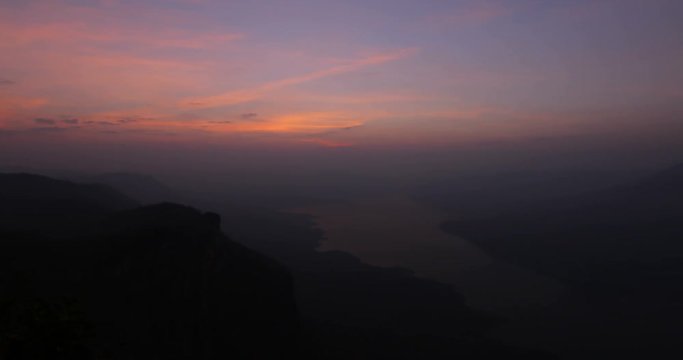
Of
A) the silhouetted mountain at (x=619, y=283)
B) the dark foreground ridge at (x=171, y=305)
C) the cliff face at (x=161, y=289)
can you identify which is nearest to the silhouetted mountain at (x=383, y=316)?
the dark foreground ridge at (x=171, y=305)

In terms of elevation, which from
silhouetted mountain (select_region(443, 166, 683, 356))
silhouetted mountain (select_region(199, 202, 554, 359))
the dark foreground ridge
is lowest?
silhouetted mountain (select_region(443, 166, 683, 356))

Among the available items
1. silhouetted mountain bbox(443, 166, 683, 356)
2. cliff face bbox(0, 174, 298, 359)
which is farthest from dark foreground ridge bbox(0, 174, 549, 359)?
silhouetted mountain bbox(443, 166, 683, 356)

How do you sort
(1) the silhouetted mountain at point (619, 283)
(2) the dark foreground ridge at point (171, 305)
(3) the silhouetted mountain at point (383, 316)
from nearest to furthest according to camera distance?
1. (2) the dark foreground ridge at point (171, 305)
2. (3) the silhouetted mountain at point (383, 316)
3. (1) the silhouetted mountain at point (619, 283)

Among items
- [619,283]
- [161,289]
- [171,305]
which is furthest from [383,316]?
[619,283]

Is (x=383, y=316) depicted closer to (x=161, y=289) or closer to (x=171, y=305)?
(x=171, y=305)

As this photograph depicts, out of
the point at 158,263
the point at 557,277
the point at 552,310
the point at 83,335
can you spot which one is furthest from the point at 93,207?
the point at 557,277

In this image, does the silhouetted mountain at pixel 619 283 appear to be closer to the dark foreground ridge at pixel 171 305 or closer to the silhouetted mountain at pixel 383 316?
the silhouetted mountain at pixel 383 316

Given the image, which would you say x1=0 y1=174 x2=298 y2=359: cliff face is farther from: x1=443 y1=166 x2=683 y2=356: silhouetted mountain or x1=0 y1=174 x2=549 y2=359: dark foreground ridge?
x1=443 y1=166 x2=683 y2=356: silhouetted mountain

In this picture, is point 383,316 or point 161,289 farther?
point 383,316

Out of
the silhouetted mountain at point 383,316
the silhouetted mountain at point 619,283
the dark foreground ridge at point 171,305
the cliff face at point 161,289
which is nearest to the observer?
the dark foreground ridge at point 171,305
